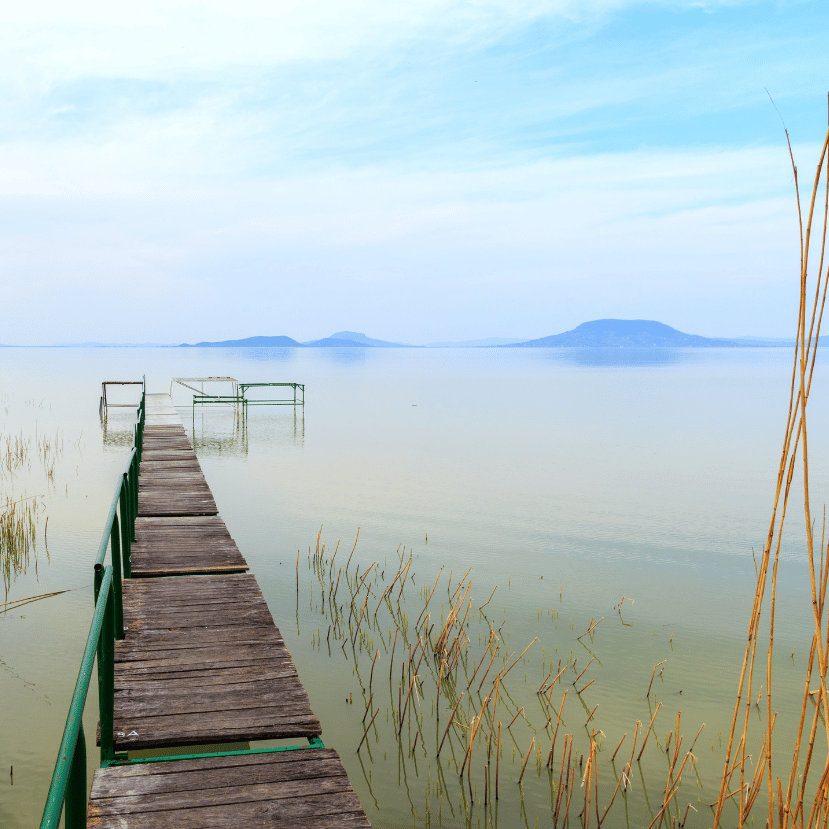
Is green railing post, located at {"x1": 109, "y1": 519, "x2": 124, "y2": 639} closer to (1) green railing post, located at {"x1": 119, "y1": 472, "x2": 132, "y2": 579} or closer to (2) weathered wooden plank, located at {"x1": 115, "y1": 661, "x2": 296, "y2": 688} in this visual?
(2) weathered wooden plank, located at {"x1": 115, "y1": 661, "x2": 296, "y2": 688}

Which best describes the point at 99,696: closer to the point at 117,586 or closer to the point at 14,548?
the point at 117,586

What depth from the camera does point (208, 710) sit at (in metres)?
4.37

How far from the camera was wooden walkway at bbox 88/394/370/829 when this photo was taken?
3445 millimetres

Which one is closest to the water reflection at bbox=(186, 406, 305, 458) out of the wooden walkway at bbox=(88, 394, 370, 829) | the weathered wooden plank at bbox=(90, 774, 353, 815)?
the wooden walkway at bbox=(88, 394, 370, 829)

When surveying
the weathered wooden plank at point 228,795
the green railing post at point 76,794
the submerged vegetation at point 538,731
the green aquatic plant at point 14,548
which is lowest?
→ the submerged vegetation at point 538,731

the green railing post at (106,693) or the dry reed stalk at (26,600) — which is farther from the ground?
the green railing post at (106,693)

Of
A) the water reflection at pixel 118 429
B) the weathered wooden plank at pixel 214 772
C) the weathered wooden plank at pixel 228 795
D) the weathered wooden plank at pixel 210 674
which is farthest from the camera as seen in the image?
the water reflection at pixel 118 429

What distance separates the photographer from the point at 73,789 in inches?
98.1

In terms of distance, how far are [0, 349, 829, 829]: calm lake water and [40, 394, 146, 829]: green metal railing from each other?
1656 millimetres

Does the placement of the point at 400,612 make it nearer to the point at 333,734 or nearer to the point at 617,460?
the point at 333,734

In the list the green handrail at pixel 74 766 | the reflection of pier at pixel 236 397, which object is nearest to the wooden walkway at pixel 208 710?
the green handrail at pixel 74 766

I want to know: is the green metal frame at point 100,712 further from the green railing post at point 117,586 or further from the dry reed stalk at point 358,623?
the dry reed stalk at point 358,623

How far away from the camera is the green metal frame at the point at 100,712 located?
217 cm

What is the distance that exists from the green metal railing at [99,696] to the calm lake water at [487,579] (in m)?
1.66
